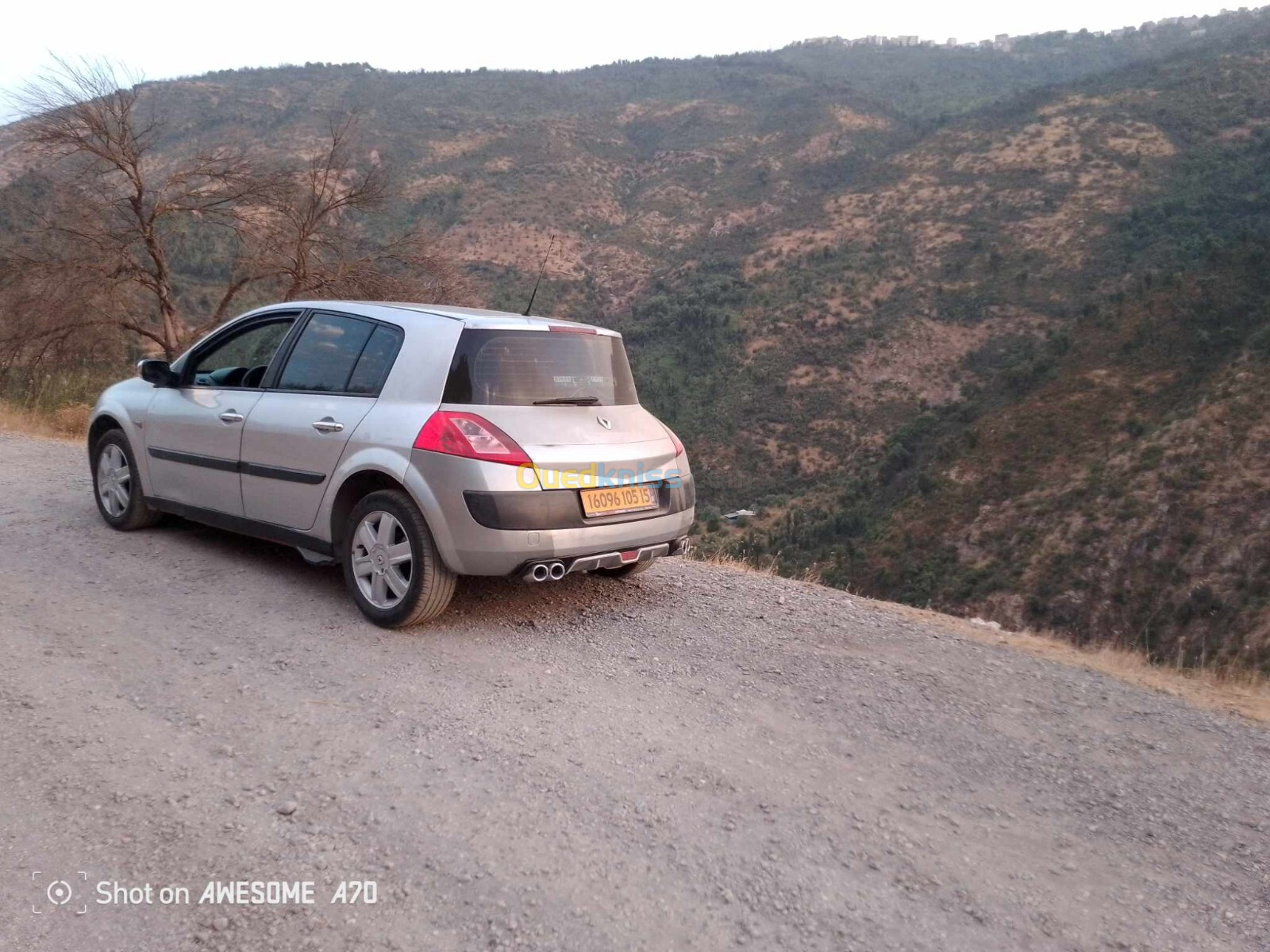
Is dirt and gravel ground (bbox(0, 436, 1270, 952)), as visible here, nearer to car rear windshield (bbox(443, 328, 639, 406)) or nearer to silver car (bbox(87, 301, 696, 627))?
silver car (bbox(87, 301, 696, 627))

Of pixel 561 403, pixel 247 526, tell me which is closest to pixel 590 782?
pixel 561 403

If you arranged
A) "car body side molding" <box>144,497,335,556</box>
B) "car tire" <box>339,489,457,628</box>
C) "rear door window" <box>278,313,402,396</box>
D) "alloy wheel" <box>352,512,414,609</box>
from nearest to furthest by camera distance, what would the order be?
"car tire" <box>339,489,457,628</box> < "alloy wheel" <box>352,512,414,609</box> < "rear door window" <box>278,313,402,396</box> < "car body side molding" <box>144,497,335,556</box>

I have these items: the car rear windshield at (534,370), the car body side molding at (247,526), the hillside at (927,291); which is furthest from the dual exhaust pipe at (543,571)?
the hillside at (927,291)

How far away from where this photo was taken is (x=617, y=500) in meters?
4.82

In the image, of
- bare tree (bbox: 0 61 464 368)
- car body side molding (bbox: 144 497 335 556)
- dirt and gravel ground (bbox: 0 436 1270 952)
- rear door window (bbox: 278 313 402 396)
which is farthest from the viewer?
bare tree (bbox: 0 61 464 368)

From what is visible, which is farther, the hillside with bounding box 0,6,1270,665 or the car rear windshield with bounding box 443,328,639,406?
the hillside with bounding box 0,6,1270,665

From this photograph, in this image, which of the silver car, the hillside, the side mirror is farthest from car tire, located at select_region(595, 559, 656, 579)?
the hillside

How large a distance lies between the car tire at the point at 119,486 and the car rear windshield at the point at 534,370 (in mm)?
2937

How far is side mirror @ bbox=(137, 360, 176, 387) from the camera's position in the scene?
594cm

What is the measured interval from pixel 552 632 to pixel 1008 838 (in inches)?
95.1

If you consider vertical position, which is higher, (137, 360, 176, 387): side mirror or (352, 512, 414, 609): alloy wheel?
(137, 360, 176, 387): side mirror

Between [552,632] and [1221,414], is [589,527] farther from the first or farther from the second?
[1221,414]

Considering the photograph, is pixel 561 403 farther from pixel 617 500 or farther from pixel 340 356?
pixel 340 356

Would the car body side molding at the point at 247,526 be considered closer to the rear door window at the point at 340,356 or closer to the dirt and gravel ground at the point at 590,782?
the dirt and gravel ground at the point at 590,782
